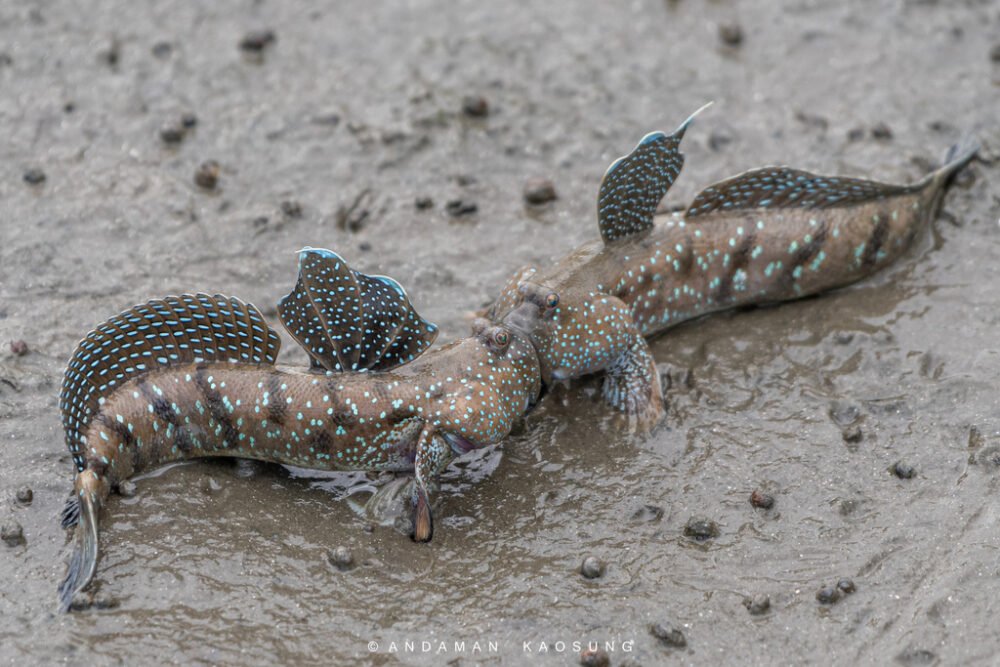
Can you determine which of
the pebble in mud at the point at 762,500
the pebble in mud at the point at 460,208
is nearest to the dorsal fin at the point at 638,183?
the pebble in mud at the point at 460,208

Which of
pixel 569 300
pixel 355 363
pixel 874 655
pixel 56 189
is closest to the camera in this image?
pixel 874 655

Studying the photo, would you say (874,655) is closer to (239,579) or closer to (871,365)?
(871,365)

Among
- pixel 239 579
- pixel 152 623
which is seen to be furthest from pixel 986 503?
pixel 152 623

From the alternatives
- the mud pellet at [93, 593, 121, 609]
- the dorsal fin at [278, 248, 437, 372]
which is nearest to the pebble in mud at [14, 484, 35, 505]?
the mud pellet at [93, 593, 121, 609]

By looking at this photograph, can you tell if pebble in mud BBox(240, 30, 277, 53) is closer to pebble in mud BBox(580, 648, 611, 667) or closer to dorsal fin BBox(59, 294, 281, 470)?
dorsal fin BBox(59, 294, 281, 470)

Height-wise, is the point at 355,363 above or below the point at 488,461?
above

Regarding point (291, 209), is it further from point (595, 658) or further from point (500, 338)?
point (595, 658)
